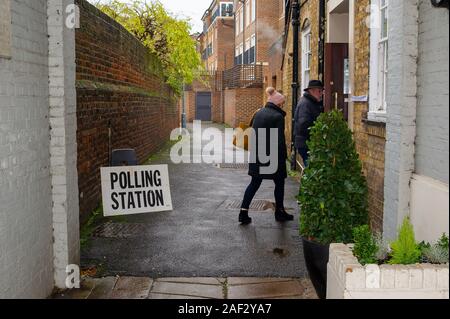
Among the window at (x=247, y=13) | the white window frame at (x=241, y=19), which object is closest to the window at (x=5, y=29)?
the window at (x=247, y=13)

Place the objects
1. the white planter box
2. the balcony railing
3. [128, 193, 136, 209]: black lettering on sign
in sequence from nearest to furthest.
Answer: the white planter box
[128, 193, 136, 209]: black lettering on sign
the balcony railing

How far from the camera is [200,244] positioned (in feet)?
22.5

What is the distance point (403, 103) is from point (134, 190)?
3.98 m

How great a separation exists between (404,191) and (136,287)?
2.49 m

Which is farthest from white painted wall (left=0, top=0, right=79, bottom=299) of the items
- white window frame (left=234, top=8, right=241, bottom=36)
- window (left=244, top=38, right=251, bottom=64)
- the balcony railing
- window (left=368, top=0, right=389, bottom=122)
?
white window frame (left=234, top=8, right=241, bottom=36)

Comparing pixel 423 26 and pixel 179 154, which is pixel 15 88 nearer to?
pixel 423 26

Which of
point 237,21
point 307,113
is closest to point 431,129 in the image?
point 307,113

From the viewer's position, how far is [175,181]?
12.2 metres

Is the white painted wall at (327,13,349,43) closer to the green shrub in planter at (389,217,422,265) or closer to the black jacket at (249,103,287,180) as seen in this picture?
the black jacket at (249,103,287,180)

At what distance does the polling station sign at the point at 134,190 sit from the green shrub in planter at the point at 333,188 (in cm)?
303

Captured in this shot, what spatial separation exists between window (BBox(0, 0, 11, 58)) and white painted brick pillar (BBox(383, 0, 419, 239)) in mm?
2940

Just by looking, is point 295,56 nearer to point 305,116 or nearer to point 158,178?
point 305,116

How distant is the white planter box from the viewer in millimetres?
3293
